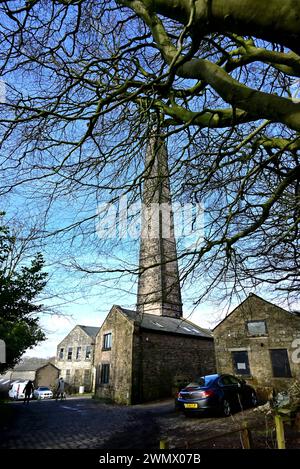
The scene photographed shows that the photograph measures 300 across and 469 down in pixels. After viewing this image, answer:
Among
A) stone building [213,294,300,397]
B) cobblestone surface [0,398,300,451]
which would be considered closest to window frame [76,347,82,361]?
stone building [213,294,300,397]

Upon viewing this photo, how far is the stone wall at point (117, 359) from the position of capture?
19.9m

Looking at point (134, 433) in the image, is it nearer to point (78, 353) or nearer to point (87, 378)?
point (87, 378)

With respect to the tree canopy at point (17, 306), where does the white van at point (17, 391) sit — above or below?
below

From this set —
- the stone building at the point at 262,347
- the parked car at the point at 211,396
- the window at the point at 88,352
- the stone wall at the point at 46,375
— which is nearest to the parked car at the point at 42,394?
the window at the point at 88,352

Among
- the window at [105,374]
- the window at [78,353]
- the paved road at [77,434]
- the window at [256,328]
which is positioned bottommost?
the paved road at [77,434]

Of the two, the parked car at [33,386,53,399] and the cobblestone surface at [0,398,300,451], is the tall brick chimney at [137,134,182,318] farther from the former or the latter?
the parked car at [33,386,53,399]

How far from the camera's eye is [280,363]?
55.8 ft

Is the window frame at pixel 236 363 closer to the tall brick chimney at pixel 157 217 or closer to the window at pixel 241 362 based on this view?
the window at pixel 241 362

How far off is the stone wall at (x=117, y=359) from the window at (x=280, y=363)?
9.03 m

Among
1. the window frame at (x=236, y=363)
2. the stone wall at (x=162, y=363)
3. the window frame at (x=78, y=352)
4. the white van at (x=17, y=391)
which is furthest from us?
the window frame at (x=78, y=352)

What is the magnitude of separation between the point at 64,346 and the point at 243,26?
149 feet

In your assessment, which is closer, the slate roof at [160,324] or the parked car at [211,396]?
the parked car at [211,396]

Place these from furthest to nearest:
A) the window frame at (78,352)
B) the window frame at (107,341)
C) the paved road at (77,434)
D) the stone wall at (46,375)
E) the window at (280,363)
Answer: the stone wall at (46,375) → the window frame at (78,352) → the window frame at (107,341) → the window at (280,363) → the paved road at (77,434)

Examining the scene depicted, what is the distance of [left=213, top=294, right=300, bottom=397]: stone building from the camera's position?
1670cm
